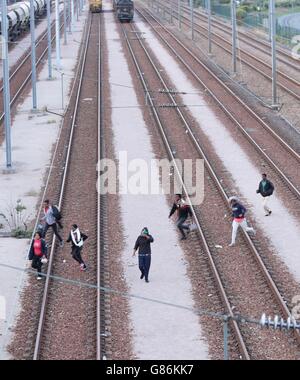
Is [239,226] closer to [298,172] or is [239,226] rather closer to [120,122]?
[298,172]

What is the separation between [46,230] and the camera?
22.2m

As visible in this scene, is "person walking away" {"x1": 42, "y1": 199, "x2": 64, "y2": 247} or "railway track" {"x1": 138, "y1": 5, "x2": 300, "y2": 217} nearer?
"person walking away" {"x1": 42, "y1": 199, "x2": 64, "y2": 247}

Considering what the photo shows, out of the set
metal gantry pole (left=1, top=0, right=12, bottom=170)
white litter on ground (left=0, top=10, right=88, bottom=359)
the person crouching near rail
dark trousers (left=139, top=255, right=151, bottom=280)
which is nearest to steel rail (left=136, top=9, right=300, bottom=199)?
white litter on ground (left=0, top=10, right=88, bottom=359)

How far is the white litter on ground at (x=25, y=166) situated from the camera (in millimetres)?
19297

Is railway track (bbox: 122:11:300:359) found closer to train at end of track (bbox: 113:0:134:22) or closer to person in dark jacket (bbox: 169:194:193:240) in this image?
person in dark jacket (bbox: 169:194:193:240)

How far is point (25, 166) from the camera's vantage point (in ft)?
102

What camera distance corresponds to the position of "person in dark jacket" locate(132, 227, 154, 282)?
19297 millimetres

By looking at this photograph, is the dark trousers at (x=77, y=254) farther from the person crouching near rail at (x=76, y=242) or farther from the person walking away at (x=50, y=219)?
the person walking away at (x=50, y=219)

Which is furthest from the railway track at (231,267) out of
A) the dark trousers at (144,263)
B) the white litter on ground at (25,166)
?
the white litter on ground at (25,166)

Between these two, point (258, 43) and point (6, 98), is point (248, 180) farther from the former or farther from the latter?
point (258, 43)

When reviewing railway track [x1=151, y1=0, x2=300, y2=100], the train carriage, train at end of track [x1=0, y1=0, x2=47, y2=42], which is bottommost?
railway track [x1=151, y1=0, x2=300, y2=100]

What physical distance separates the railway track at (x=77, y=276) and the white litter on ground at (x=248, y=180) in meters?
4.25

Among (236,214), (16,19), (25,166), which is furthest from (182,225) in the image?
(16,19)

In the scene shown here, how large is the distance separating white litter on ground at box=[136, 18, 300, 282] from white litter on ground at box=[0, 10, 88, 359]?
6.04 metres
